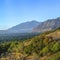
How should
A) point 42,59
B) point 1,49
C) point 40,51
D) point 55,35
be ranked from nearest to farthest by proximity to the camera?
point 42,59 < point 40,51 < point 55,35 < point 1,49

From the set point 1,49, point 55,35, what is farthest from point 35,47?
point 1,49

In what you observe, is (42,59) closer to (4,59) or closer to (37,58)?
(37,58)

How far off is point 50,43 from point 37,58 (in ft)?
68.6

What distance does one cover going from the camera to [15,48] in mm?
135750

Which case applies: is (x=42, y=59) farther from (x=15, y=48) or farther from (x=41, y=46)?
(x=15, y=48)

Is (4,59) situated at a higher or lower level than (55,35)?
lower

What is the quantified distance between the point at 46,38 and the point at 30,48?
11.0m

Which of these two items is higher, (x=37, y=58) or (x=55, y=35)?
(x=55, y=35)

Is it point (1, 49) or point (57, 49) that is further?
point (1, 49)

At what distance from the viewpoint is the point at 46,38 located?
412 feet

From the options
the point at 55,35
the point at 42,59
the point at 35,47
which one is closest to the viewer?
the point at 42,59

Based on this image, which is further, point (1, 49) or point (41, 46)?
point (1, 49)

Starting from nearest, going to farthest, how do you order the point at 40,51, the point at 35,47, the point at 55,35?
the point at 40,51
the point at 35,47
the point at 55,35

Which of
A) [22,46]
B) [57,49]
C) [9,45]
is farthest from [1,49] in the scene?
[57,49]
